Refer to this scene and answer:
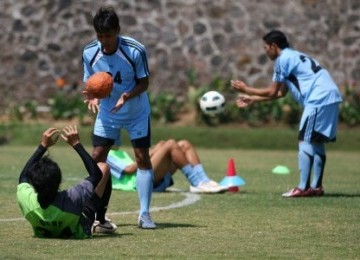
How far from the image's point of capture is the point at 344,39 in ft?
92.7

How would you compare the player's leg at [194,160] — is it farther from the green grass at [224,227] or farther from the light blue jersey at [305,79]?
the light blue jersey at [305,79]

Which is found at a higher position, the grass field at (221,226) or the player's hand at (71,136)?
the player's hand at (71,136)

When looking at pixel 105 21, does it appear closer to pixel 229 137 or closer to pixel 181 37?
pixel 229 137

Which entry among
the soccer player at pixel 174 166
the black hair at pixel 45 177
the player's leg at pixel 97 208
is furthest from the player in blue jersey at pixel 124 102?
the soccer player at pixel 174 166

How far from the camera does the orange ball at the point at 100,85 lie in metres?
10.7

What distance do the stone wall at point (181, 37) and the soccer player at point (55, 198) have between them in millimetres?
18157

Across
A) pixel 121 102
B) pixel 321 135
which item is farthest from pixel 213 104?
pixel 121 102

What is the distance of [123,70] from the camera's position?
1105 cm

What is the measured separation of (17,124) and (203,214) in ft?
48.5

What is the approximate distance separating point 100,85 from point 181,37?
17.8m

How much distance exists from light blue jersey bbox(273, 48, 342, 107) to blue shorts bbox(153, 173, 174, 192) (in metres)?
1.92

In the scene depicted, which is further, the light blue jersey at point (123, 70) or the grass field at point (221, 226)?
the light blue jersey at point (123, 70)

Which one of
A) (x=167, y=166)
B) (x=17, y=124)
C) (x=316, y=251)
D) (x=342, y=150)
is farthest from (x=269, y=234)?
(x=17, y=124)

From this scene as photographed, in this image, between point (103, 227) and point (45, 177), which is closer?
point (45, 177)
